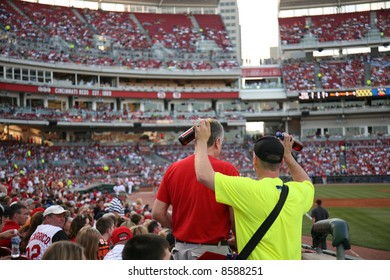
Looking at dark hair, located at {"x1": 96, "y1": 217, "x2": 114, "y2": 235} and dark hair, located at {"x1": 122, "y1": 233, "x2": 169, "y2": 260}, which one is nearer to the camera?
dark hair, located at {"x1": 122, "y1": 233, "x2": 169, "y2": 260}

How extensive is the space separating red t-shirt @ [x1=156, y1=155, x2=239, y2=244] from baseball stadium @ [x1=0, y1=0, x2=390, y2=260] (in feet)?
83.0

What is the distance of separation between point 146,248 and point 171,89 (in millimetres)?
42646

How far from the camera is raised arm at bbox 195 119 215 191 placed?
9.18ft

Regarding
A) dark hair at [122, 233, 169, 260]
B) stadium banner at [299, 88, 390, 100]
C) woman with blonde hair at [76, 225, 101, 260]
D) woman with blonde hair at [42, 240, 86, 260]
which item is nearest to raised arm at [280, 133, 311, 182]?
dark hair at [122, 233, 169, 260]

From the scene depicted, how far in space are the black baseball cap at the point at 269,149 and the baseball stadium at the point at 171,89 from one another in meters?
25.9

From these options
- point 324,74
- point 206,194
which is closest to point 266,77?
point 324,74

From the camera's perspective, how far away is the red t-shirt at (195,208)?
322 cm

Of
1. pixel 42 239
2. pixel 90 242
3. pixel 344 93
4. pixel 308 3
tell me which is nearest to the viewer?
pixel 90 242

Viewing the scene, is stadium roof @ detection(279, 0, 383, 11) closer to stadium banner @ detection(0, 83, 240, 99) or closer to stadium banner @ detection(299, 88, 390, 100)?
stadium banner @ detection(299, 88, 390, 100)

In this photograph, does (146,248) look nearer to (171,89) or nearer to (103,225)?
(103,225)

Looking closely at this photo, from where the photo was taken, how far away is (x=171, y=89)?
44906mm

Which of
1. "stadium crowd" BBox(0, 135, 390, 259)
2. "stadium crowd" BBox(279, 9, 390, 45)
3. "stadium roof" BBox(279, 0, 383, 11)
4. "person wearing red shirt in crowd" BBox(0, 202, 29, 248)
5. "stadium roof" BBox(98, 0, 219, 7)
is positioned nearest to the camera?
"person wearing red shirt in crowd" BBox(0, 202, 29, 248)

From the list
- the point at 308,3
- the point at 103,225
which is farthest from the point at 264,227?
the point at 308,3
